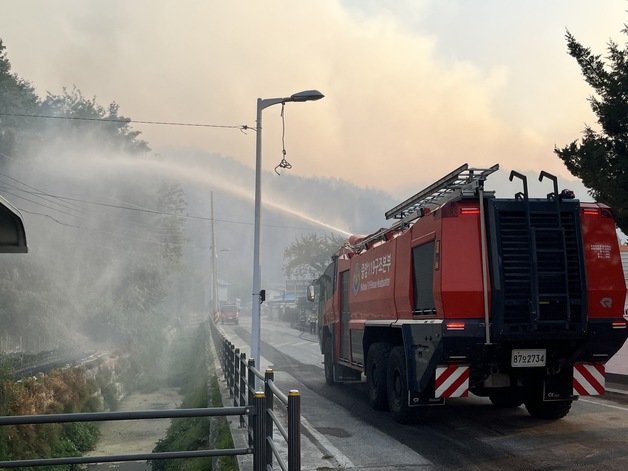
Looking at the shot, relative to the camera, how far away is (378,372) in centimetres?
1110

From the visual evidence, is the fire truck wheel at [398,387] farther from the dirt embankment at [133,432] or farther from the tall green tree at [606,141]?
the dirt embankment at [133,432]

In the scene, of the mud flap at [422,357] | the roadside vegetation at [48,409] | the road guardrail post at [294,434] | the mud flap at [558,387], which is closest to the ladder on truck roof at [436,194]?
the mud flap at [422,357]

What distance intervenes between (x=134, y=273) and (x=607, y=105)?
38.2 meters

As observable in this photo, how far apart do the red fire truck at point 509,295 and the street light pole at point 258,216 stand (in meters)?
7.06

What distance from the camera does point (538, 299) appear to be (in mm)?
8531

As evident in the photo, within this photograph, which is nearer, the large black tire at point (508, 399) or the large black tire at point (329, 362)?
the large black tire at point (508, 399)

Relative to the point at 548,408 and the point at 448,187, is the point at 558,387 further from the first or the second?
the point at 448,187

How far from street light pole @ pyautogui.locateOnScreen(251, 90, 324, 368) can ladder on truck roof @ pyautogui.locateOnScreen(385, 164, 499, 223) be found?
6.13 metres

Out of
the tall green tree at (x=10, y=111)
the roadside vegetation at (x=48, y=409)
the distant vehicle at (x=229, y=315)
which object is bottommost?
the roadside vegetation at (x=48, y=409)

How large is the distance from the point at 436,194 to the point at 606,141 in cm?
712

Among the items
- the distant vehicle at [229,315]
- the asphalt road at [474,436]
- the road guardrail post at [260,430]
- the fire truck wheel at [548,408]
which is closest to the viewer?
the road guardrail post at [260,430]

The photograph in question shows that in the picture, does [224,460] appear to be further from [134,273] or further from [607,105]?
[134,273]

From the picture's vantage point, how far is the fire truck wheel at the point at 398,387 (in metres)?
9.86

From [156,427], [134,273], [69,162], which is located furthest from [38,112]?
[156,427]
